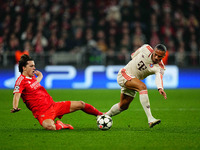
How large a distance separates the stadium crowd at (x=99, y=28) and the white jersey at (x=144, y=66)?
8626mm

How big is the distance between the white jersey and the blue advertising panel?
880 centimetres

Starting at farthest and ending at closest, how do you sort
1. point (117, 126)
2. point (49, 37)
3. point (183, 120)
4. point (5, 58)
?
point (49, 37) < point (5, 58) < point (183, 120) < point (117, 126)

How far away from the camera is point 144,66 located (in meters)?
7.15

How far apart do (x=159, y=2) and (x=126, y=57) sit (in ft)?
15.2

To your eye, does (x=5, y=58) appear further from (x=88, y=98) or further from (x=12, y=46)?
(x=88, y=98)

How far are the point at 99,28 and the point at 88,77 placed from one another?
7.67 feet

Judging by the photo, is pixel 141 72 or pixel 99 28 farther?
pixel 99 28

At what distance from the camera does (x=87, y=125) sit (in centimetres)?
741

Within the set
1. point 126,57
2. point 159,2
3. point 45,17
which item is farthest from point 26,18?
point 159,2

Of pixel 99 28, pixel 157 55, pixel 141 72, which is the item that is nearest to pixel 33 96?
pixel 141 72

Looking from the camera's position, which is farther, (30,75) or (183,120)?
(183,120)

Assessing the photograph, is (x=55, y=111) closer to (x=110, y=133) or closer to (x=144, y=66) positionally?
(x=110, y=133)

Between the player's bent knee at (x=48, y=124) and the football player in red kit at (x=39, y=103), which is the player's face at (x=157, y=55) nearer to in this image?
the football player in red kit at (x=39, y=103)

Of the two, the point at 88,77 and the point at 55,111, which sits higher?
the point at 55,111
